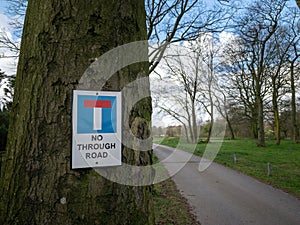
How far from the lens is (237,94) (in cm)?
2969

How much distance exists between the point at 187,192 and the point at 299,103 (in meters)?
25.8

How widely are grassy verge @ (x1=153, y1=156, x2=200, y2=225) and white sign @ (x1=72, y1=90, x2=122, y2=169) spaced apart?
4.99 metres

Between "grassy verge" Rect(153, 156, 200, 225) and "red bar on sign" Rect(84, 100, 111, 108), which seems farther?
"grassy verge" Rect(153, 156, 200, 225)

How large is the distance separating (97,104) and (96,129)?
110 mm

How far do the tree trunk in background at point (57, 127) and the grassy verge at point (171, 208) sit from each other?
4.97 meters

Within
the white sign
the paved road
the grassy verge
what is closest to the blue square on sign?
the white sign

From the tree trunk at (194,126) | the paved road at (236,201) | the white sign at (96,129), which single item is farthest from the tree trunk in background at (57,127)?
the tree trunk at (194,126)

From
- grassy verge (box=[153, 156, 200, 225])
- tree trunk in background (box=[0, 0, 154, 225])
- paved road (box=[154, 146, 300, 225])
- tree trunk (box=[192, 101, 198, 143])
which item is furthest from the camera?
tree trunk (box=[192, 101, 198, 143])

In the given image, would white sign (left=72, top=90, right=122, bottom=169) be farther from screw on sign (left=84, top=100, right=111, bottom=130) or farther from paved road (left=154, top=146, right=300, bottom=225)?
paved road (left=154, top=146, right=300, bottom=225)

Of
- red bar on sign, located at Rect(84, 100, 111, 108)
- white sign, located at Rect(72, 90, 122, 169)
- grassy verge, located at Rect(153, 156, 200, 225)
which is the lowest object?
grassy verge, located at Rect(153, 156, 200, 225)

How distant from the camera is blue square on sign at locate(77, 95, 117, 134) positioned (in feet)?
3.66

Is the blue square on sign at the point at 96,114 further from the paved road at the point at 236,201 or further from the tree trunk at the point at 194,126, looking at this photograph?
the tree trunk at the point at 194,126

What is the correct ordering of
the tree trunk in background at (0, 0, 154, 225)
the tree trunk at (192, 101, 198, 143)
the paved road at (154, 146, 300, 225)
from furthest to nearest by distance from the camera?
the tree trunk at (192, 101, 198, 143) < the paved road at (154, 146, 300, 225) < the tree trunk in background at (0, 0, 154, 225)

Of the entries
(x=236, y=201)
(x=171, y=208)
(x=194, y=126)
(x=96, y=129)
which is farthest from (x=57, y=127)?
(x=194, y=126)
